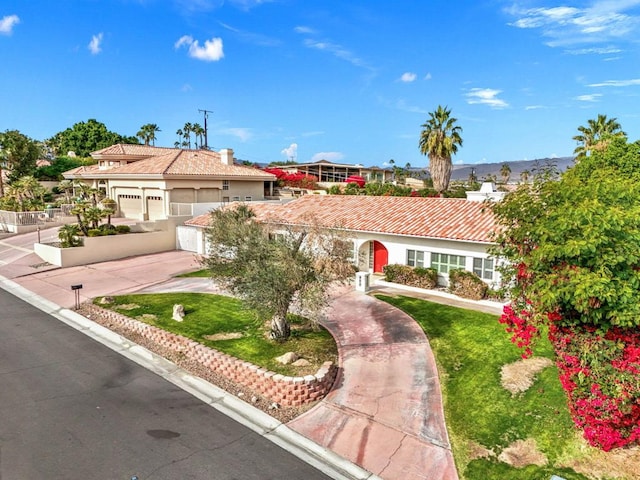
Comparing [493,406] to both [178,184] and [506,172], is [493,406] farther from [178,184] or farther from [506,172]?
[506,172]

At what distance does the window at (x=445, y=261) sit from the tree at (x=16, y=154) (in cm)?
4883

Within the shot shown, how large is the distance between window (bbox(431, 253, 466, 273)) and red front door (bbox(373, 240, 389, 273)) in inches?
117

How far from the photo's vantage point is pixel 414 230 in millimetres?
22219

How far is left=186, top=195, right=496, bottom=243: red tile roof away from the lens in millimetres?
21375

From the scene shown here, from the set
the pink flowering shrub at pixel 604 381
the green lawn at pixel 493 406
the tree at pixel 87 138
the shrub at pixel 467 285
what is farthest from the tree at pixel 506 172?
the pink flowering shrub at pixel 604 381

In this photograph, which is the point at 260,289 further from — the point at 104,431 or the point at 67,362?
the point at 67,362

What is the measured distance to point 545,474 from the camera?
28.4 feet

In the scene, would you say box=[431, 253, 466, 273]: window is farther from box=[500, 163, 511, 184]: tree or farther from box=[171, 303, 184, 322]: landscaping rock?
box=[500, 163, 511, 184]: tree

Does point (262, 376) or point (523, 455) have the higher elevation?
point (262, 376)

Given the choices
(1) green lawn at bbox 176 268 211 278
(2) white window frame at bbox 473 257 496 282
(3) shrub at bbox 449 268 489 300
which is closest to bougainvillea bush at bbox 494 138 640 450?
(3) shrub at bbox 449 268 489 300

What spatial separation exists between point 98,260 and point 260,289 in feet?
68.9

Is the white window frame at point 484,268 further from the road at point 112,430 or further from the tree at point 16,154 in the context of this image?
the tree at point 16,154

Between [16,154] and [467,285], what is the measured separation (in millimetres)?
53536

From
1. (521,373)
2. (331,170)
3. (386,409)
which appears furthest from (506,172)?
(386,409)
